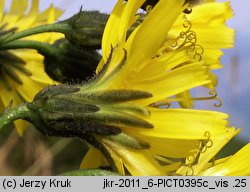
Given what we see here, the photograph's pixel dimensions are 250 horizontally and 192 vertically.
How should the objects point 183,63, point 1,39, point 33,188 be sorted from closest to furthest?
point 33,188 → point 183,63 → point 1,39

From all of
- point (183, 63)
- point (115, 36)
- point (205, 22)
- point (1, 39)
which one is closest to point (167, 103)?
point (183, 63)

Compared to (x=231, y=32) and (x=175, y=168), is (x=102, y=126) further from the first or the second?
(x=231, y=32)

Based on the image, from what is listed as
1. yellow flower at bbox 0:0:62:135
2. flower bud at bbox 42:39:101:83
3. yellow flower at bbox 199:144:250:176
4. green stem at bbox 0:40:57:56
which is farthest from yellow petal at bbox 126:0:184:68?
yellow flower at bbox 0:0:62:135

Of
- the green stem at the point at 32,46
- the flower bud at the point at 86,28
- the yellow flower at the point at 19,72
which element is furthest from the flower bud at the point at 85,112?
the yellow flower at the point at 19,72

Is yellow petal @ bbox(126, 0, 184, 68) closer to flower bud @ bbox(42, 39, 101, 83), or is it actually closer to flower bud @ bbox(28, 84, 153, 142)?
flower bud @ bbox(28, 84, 153, 142)

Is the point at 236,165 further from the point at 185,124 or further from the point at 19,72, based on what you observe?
the point at 19,72

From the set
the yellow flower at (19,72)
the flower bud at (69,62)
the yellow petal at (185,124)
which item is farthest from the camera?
the yellow flower at (19,72)

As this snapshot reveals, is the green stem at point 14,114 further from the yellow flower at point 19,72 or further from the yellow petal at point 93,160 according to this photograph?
the yellow flower at point 19,72
